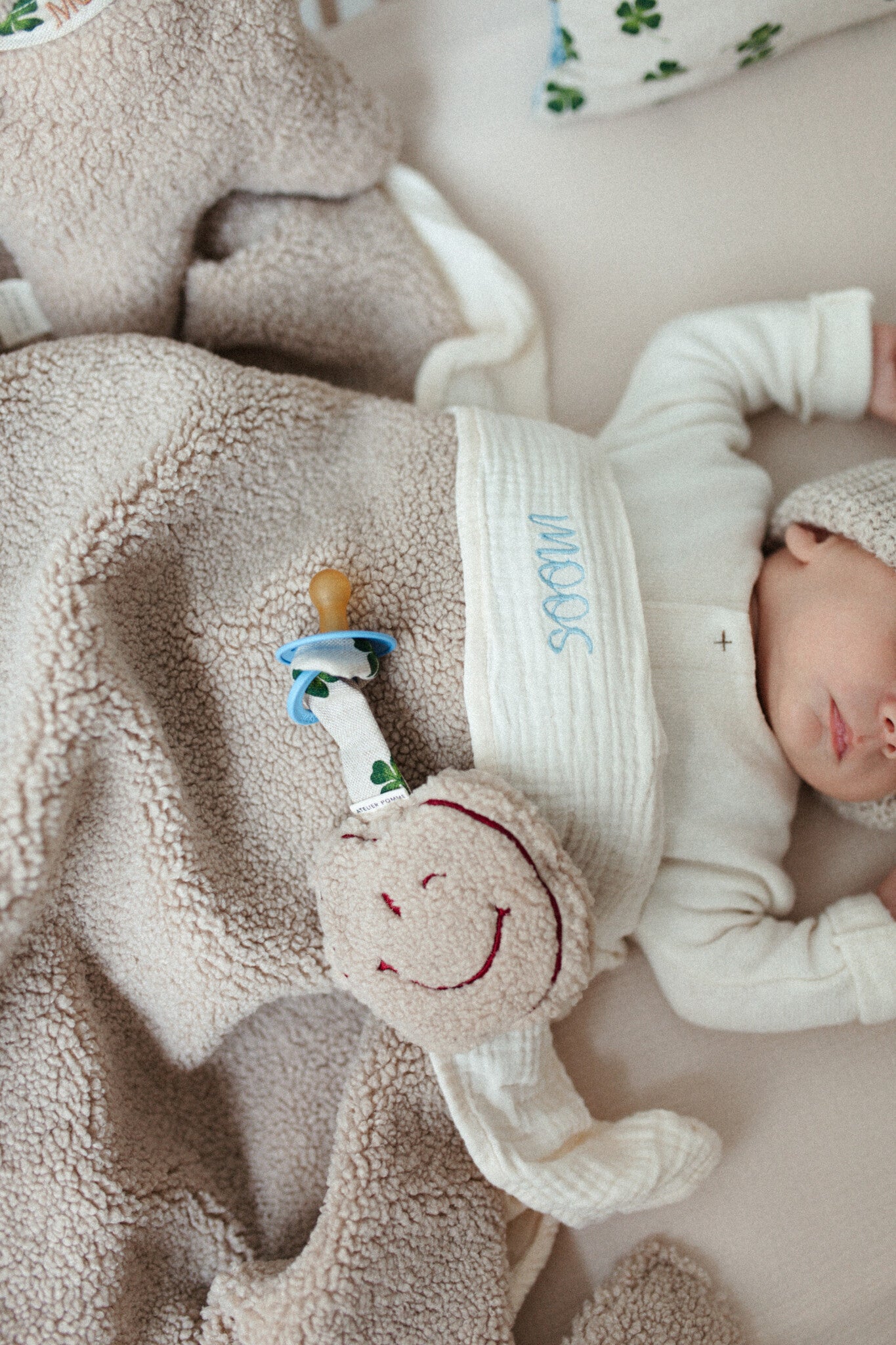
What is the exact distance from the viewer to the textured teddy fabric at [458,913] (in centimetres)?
63

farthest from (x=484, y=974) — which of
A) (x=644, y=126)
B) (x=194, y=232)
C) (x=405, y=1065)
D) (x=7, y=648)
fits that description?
(x=644, y=126)

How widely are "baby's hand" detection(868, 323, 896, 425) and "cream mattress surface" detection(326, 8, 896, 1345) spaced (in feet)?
0.12

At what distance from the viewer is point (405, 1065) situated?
741 millimetres

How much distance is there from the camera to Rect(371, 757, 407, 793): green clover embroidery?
674 millimetres

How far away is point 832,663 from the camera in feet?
2.50

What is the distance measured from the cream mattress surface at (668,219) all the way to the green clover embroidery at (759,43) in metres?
0.04

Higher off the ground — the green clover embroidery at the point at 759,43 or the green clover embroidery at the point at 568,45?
the green clover embroidery at the point at 568,45

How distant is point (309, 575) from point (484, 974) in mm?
320

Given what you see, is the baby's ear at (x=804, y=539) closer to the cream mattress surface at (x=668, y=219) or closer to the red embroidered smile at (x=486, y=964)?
the cream mattress surface at (x=668, y=219)

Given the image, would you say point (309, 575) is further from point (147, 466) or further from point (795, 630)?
point (795, 630)

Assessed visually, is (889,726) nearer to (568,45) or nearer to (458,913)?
(458,913)

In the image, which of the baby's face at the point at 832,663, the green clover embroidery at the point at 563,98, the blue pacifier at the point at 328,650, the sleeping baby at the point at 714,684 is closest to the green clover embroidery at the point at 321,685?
the blue pacifier at the point at 328,650

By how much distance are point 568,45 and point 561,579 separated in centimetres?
57

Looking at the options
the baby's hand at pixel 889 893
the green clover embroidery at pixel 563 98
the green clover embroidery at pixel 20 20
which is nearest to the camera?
the green clover embroidery at pixel 20 20
